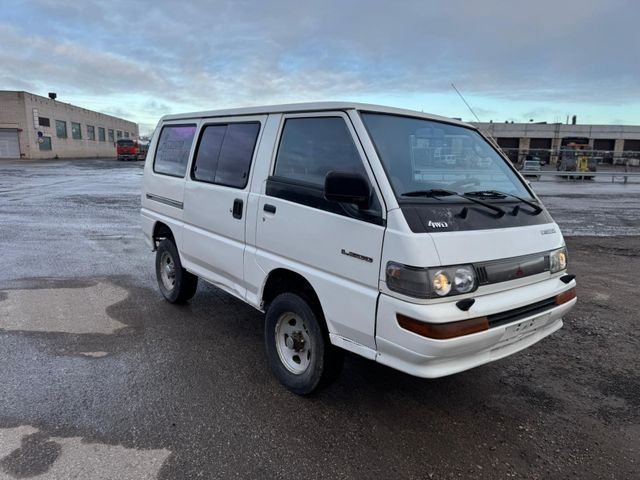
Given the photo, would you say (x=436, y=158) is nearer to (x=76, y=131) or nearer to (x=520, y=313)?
(x=520, y=313)

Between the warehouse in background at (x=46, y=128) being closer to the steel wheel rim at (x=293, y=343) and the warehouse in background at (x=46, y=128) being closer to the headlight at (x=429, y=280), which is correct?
the steel wheel rim at (x=293, y=343)

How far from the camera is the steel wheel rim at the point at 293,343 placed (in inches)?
142

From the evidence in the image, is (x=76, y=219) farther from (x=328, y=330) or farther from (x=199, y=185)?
(x=328, y=330)

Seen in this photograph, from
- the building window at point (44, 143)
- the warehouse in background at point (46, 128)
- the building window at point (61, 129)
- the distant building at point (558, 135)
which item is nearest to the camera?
the warehouse in background at point (46, 128)

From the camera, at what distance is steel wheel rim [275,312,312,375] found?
11.8 ft

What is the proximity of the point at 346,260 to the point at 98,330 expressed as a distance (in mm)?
3089

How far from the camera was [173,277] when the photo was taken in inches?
→ 219

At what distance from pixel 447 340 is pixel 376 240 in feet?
2.38

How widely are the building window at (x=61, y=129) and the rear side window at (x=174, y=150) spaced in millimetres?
57143

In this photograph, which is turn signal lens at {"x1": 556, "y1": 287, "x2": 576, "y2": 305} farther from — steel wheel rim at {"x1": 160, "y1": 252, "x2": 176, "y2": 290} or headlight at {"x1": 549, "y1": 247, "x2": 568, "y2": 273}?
steel wheel rim at {"x1": 160, "y1": 252, "x2": 176, "y2": 290}

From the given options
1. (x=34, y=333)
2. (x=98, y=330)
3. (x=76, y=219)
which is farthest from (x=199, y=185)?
(x=76, y=219)

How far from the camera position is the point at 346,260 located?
3.06m

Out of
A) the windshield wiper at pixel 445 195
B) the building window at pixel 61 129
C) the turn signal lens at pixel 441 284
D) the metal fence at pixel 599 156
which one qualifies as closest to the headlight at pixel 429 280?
the turn signal lens at pixel 441 284

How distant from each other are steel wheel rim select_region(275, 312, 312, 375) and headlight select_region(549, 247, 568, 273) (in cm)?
189
